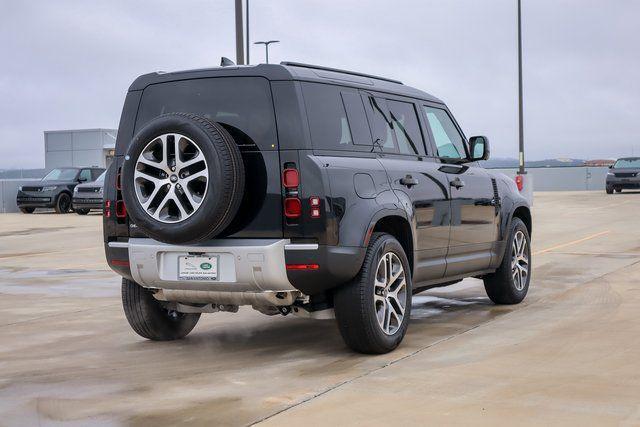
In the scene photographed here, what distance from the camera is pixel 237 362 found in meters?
6.55

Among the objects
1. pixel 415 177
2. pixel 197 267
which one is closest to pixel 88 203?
pixel 415 177

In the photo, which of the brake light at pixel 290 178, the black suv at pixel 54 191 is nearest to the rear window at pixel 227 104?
the brake light at pixel 290 178

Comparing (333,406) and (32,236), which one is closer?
(333,406)

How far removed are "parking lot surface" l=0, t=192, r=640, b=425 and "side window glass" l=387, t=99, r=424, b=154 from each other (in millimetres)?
1468

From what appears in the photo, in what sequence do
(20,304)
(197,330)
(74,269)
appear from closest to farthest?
(197,330), (20,304), (74,269)

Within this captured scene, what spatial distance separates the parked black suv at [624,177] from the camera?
1506 inches

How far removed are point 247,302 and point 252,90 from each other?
4.69 feet

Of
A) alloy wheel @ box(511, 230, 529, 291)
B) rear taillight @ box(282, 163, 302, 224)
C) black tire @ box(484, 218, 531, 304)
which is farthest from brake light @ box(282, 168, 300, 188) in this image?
alloy wheel @ box(511, 230, 529, 291)

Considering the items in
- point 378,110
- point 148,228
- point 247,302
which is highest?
point 378,110

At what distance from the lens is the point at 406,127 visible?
7.71 metres

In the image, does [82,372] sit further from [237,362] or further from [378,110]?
[378,110]

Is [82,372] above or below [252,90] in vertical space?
below

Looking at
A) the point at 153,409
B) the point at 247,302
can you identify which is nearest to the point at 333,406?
the point at 153,409

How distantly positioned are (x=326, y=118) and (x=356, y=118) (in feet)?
1.41
